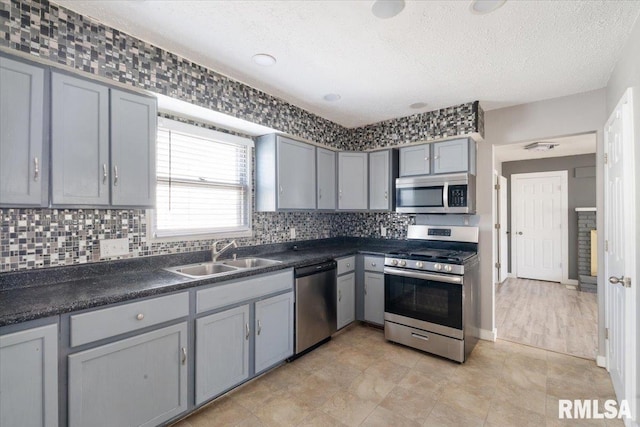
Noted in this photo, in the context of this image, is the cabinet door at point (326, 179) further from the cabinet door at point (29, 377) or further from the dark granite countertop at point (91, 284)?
the cabinet door at point (29, 377)

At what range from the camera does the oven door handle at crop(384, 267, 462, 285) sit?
2.74m

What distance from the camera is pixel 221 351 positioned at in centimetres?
212

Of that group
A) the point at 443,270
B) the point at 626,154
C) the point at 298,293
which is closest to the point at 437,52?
the point at 626,154

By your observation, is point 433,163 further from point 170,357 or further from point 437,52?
point 170,357

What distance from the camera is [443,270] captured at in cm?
280

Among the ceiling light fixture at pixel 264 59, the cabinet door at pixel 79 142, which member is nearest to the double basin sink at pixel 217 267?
the cabinet door at pixel 79 142

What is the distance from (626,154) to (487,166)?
1416 mm

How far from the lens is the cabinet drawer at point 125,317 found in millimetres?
1481

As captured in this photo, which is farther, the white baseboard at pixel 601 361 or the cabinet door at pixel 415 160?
the cabinet door at pixel 415 160

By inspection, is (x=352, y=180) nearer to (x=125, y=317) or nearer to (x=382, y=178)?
(x=382, y=178)

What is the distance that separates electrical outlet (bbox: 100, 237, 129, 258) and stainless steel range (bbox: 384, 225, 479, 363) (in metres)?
2.39

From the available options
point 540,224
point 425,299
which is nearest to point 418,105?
point 425,299

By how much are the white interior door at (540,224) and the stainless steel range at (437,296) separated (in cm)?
354

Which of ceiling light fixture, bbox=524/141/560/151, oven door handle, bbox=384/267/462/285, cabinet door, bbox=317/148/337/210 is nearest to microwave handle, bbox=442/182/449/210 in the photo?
oven door handle, bbox=384/267/462/285
